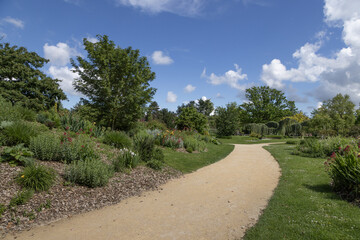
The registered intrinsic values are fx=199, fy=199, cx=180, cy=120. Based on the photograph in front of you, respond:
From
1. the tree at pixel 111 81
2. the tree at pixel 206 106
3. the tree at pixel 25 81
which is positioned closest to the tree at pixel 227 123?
the tree at pixel 111 81

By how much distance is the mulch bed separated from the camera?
3.51 metres

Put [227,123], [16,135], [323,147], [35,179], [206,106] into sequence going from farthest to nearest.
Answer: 1. [206,106]
2. [227,123]
3. [323,147]
4. [16,135]
5. [35,179]

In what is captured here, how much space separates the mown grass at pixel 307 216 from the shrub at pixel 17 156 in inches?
206

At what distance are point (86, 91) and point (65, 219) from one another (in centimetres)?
1014

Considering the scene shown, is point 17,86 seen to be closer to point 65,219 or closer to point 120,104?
point 120,104

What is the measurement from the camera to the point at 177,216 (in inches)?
159

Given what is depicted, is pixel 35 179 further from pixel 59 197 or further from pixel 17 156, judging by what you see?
pixel 17 156

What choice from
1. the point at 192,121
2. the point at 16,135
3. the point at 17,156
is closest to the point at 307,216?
the point at 17,156

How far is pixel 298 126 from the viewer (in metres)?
34.0

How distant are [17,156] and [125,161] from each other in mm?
2903

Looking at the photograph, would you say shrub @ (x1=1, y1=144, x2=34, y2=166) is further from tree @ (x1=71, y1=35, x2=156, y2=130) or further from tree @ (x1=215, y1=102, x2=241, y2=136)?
tree @ (x1=215, y1=102, x2=241, y2=136)

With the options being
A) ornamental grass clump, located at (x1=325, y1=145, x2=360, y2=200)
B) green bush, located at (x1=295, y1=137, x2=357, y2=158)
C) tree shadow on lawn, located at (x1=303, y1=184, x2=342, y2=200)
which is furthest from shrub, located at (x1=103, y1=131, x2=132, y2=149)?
green bush, located at (x1=295, y1=137, x2=357, y2=158)

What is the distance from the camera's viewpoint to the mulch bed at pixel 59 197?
3.51 meters

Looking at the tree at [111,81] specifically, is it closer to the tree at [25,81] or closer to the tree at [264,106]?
the tree at [25,81]
